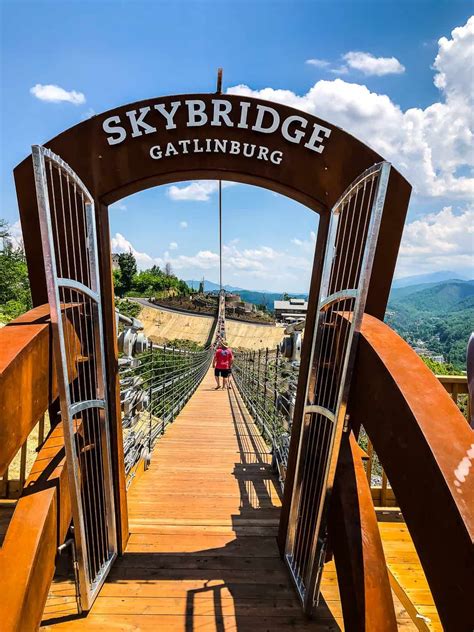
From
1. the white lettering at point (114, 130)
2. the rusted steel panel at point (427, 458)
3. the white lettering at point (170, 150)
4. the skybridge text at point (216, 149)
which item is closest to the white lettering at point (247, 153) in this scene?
the skybridge text at point (216, 149)

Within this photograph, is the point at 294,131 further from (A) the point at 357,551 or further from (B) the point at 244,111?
(A) the point at 357,551

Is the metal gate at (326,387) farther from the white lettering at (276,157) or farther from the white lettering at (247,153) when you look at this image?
the white lettering at (247,153)

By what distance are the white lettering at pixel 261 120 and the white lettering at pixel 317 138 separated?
20 centimetres

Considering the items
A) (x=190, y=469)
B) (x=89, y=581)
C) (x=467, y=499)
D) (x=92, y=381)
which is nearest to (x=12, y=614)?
(x=89, y=581)

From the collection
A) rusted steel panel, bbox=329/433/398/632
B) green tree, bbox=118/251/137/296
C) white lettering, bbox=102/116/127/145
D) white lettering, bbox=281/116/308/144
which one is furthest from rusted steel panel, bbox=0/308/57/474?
green tree, bbox=118/251/137/296

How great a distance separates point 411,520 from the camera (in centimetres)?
151

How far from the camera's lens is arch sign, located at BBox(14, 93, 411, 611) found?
247cm

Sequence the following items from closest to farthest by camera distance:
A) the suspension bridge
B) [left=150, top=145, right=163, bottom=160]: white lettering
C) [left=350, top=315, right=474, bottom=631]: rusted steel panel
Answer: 1. [left=350, top=315, right=474, bottom=631]: rusted steel panel
2. the suspension bridge
3. [left=150, top=145, right=163, bottom=160]: white lettering

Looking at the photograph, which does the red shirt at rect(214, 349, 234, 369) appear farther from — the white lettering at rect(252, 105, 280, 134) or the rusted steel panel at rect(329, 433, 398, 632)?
the rusted steel panel at rect(329, 433, 398, 632)

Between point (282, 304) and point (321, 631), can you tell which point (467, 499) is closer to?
point (321, 631)

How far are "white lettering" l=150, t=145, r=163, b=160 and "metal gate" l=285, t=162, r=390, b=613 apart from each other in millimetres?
1023

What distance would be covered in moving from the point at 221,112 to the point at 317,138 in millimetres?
549

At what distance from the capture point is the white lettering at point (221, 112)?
100 inches

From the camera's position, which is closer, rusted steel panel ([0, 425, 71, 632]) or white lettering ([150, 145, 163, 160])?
rusted steel panel ([0, 425, 71, 632])
